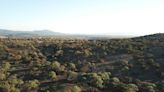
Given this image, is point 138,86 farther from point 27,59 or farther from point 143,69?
point 27,59

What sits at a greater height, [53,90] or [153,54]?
[153,54]

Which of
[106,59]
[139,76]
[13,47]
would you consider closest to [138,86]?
[139,76]

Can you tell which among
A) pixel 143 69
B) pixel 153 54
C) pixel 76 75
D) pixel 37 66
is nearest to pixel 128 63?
pixel 143 69

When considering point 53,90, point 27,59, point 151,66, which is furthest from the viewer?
point 27,59

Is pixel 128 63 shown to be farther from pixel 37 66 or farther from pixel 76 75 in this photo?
pixel 37 66

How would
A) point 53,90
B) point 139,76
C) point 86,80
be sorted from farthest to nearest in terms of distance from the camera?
point 139,76 → point 86,80 → point 53,90

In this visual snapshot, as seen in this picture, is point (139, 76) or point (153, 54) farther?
point (153, 54)
